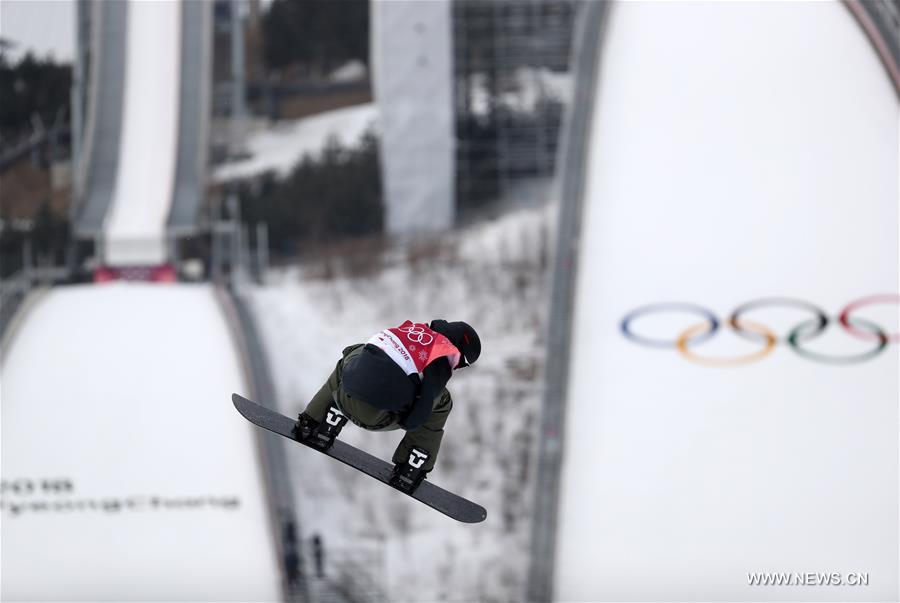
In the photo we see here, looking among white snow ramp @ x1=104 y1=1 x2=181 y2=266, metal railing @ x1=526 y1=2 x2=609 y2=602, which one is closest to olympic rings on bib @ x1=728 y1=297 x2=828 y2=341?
metal railing @ x1=526 y1=2 x2=609 y2=602

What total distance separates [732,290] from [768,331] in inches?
20.6

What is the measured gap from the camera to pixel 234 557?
1095 cm

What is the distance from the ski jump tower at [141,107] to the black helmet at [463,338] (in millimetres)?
9663

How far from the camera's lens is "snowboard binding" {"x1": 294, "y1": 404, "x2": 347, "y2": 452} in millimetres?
6199

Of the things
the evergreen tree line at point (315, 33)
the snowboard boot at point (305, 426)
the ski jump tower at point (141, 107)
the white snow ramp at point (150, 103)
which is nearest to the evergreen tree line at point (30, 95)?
the ski jump tower at point (141, 107)

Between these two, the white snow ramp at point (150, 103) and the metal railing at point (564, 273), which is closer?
the metal railing at point (564, 273)

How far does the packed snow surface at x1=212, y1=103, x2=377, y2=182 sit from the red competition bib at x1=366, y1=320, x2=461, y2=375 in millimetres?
10368

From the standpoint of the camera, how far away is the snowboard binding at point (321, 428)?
20.3 ft

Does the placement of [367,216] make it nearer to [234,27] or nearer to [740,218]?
[234,27]

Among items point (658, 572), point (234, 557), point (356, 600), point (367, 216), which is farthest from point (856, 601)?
point (367, 216)

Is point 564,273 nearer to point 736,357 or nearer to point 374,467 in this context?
point 736,357

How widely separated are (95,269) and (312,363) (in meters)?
3.06

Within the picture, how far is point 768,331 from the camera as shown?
37.5 feet

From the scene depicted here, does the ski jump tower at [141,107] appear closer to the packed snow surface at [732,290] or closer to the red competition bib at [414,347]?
the packed snow surface at [732,290]
